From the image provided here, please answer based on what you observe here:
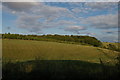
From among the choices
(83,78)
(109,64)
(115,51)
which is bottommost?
(83,78)

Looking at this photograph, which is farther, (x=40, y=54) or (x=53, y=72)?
(x=40, y=54)

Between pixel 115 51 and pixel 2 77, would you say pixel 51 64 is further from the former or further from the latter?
pixel 115 51

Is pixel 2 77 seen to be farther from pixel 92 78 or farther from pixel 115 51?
pixel 115 51

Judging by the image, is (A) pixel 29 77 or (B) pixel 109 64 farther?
(B) pixel 109 64

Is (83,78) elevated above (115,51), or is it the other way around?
(115,51)

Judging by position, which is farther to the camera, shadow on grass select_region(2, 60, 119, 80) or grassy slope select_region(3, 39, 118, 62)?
grassy slope select_region(3, 39, 118, 62)

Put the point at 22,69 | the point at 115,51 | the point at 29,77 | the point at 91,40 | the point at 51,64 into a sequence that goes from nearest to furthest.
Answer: the point at 29,77 < the point at 22,69 < the point at 51,64 < the point at 115,51 < the point at 91,40

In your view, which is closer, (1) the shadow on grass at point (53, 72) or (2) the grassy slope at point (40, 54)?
(1) the shadow on grass at point (53, 72)

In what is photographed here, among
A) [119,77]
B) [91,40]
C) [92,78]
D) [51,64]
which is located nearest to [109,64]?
[119,77]

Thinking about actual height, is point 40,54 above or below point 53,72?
above

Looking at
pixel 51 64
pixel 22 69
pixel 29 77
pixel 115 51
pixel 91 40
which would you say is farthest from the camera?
pixel 91 40

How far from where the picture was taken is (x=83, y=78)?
333 centimetres

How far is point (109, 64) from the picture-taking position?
153 inches

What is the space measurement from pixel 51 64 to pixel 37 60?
0.46 meters
